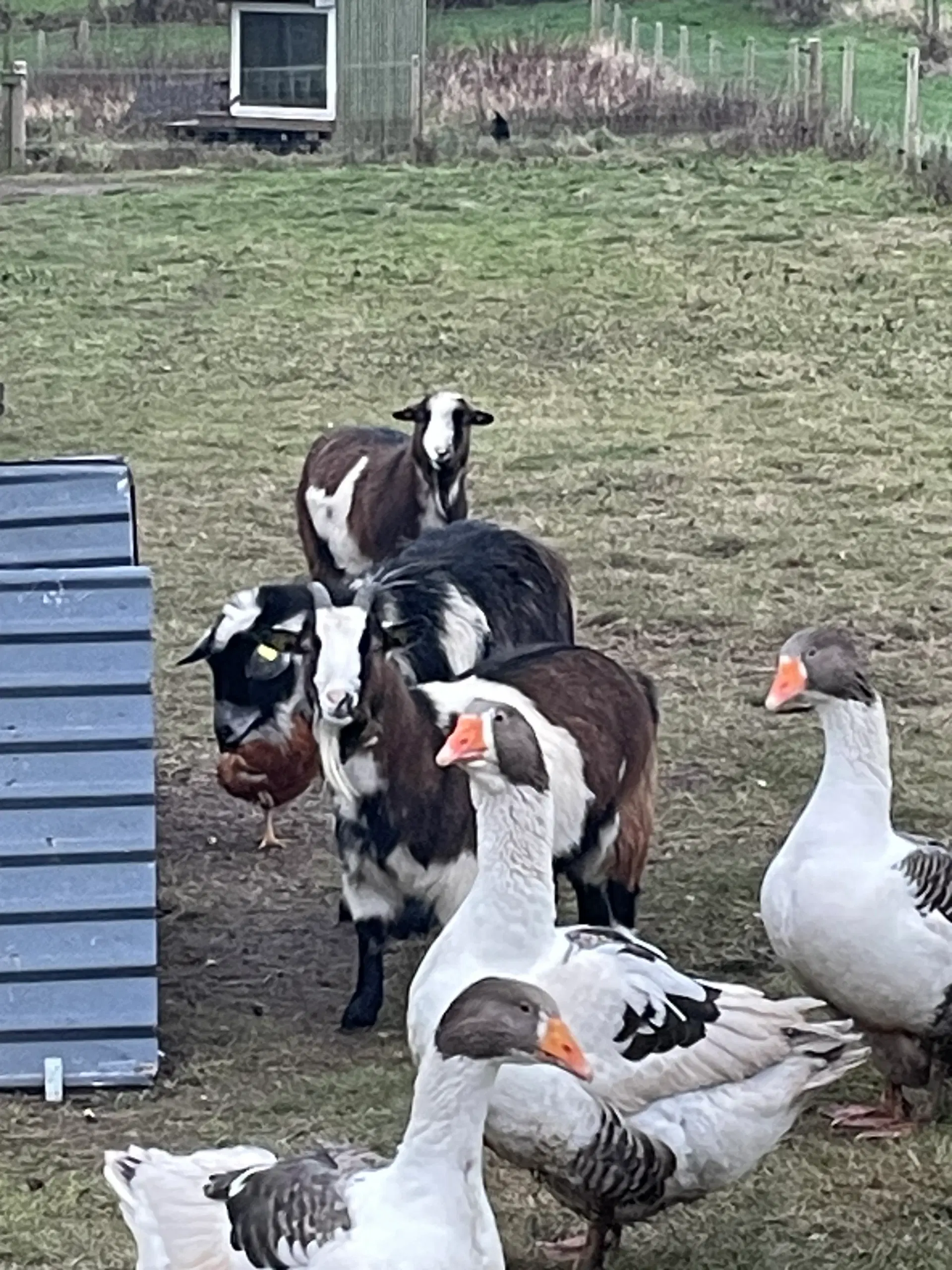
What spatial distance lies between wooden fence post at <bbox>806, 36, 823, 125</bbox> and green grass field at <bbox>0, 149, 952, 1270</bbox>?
1083 millimetres

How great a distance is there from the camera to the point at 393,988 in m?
6.21

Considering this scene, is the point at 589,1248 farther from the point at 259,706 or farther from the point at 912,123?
the point at 912,123

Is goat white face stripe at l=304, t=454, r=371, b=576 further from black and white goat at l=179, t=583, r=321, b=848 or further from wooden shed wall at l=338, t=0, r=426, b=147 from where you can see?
wooden shed wall at l=338, t=0, r=426, b=147

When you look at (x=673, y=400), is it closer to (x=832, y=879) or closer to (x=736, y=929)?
(x=736, y=929)

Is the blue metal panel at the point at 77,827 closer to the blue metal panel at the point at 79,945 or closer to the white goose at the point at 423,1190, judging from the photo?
the blue metal panel at the point at 79,945

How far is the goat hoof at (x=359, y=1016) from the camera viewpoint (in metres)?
5.93

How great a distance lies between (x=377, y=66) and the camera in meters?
23.3

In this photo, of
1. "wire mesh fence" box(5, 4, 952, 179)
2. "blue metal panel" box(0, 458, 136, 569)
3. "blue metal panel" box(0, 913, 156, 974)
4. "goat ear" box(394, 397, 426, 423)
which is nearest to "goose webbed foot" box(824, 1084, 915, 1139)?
"blue metal panel" box(0, 913, 156, 974)

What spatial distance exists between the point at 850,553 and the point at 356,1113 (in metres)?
5.32

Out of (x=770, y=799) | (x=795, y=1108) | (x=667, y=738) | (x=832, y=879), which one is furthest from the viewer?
(x=667, y=738)

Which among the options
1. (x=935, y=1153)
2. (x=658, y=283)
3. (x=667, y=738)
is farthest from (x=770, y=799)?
(x=658, y=283)

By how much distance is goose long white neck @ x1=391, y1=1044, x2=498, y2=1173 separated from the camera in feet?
12.6

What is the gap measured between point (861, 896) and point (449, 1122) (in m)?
1.41

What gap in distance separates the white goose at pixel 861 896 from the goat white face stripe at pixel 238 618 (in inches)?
65.6
